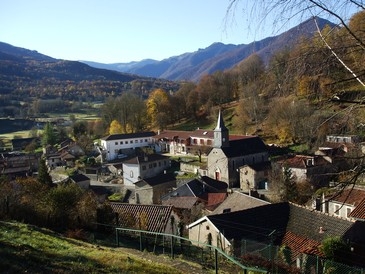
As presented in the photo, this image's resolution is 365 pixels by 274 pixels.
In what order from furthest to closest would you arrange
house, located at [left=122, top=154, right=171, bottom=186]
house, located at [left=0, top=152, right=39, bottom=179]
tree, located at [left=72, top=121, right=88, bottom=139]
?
1. tree, located at [left=72, top=121, right=88, bottom=139]
2. house, located at [left=0, top=152, right=39, bottom=179]
3. house, located at [left=122, top=154, right=171, bottom=186]

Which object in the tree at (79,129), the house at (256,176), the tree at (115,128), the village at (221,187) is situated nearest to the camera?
the village at (221,187)

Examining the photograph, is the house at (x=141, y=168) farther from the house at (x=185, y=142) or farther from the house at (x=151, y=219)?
the house at (x=151, y=219)

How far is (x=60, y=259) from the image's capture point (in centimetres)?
880

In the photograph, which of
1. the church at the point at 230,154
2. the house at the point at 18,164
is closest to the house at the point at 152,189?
the church at the point at 230,154

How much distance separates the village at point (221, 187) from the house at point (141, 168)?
12 centimetres

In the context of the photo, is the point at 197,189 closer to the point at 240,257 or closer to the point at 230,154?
the point at 230,154

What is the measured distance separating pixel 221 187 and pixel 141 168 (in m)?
12.9

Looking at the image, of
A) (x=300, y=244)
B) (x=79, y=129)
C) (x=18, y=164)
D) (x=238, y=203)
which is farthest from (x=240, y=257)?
(x=79, y=129)

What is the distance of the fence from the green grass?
1381 mm

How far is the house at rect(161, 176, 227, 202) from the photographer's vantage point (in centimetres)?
3091

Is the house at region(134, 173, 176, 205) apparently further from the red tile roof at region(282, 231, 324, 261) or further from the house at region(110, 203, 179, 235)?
the red tile roof at region(282, 231, 324, 261)

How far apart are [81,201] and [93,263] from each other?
8783 mm

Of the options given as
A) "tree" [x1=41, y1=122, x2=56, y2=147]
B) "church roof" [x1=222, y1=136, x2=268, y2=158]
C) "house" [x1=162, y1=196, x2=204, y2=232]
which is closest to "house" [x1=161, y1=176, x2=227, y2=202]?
"house" [x1=162, y1=196, x2=204, y2=232]

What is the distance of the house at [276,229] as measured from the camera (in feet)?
52.4
